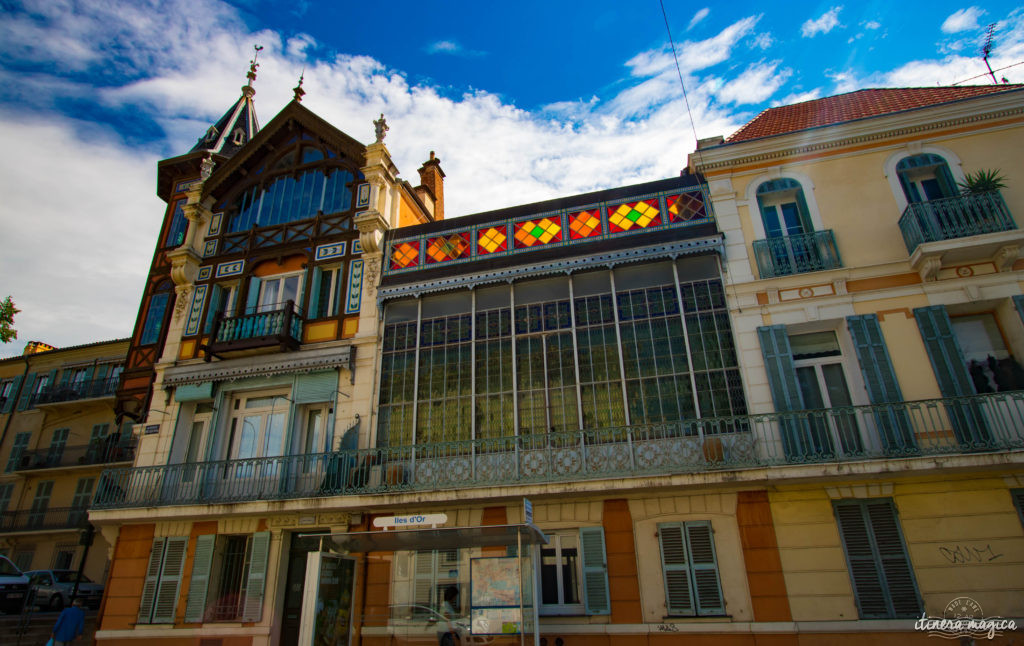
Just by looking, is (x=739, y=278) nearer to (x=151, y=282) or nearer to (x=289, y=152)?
(x=289, y=152)

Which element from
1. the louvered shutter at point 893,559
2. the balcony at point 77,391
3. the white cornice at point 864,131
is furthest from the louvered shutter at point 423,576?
the balcony at point 77,391

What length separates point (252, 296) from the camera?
1570 cm

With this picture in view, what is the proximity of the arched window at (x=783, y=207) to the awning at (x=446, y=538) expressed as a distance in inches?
323

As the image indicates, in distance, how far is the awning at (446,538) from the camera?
8914mm

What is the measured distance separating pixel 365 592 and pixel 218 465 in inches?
193

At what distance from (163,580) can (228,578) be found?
1.40m

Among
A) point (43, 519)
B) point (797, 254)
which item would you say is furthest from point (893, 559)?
point (43, 519)

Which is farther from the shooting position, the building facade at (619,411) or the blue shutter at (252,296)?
the blue shutter at (252,296)

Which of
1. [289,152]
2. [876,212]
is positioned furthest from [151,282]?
[876,212]

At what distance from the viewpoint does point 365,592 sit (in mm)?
11516

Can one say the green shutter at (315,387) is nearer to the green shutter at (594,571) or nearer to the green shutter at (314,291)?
the green shutter at (314,291)

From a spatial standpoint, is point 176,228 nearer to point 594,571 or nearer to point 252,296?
point 252,296

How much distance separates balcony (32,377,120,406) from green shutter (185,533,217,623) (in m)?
16.7

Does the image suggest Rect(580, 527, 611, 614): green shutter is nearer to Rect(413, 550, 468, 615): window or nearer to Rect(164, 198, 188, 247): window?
Rect(413, 550, 468, 615): window
